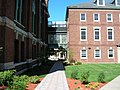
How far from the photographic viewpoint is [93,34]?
38.1 meters

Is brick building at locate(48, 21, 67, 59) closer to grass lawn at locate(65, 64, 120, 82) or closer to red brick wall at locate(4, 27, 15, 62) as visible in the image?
grass lawn at locate(65, 64, 120, 82)

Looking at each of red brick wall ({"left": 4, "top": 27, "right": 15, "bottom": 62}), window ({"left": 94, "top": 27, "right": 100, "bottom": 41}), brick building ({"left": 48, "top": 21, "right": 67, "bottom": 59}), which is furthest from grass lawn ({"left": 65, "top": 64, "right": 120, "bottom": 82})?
brick building ({"left": 48, "top": 21, "right": 67, "bottom": 59})

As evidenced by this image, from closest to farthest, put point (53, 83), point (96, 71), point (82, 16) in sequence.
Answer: point (53, 83) < point (96, 71) < point (82, 16)

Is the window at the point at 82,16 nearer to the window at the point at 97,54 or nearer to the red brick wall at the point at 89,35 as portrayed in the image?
the red brick wall at the point at 89,35

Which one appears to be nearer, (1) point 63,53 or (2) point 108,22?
(2) point 108,22

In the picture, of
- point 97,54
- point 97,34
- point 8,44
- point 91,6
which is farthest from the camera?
point 91,6

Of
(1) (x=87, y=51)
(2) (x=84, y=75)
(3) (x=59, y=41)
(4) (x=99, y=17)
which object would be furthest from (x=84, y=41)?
(2) (x=84, y=75)

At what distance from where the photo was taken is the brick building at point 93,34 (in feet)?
125

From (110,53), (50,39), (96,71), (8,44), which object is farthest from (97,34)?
(8,44)

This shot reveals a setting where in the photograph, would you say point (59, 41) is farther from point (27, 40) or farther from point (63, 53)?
point (27, 40)

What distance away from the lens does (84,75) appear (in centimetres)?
1277

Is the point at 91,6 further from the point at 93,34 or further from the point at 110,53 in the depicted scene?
the point at 110,53

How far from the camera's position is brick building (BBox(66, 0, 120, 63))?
37969 mm

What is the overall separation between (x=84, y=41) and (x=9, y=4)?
25878 mm
